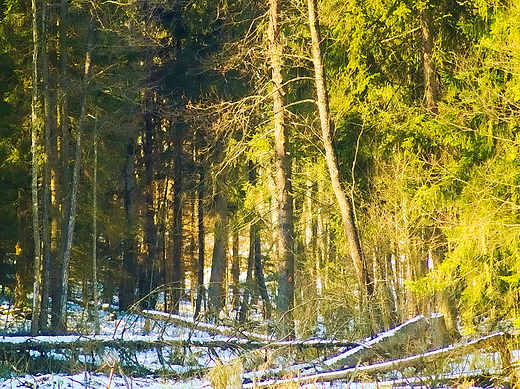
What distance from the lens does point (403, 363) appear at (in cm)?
898

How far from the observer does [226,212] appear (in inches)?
859

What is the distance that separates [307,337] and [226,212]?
10.9 meters

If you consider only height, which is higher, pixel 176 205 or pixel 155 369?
pixel 176 205

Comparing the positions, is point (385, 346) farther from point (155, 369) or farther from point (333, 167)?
point (333, 167)

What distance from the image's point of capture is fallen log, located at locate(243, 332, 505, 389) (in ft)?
26.3

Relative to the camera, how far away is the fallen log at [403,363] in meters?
8.01

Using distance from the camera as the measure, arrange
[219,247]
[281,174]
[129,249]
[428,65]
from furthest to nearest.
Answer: [129,249], [219,247], [281,174], [428,65]

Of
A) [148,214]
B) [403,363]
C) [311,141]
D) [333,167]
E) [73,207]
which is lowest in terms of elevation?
[403,363]

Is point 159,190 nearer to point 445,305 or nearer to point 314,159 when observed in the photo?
point 314,159

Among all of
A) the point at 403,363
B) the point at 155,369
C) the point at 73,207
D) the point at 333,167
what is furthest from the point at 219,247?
the point at 403,363

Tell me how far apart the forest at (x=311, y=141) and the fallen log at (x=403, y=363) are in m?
1.47

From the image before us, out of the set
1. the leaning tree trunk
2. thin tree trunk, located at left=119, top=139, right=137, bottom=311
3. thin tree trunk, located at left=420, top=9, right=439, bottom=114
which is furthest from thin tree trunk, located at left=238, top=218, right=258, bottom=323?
thin tree trunk, located at left=420, top=9, right=439, bottom=114

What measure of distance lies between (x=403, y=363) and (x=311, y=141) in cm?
770

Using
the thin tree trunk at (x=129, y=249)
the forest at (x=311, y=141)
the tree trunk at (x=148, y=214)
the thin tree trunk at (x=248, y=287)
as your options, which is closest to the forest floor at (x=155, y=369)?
the forest at (x=311, y=141)
